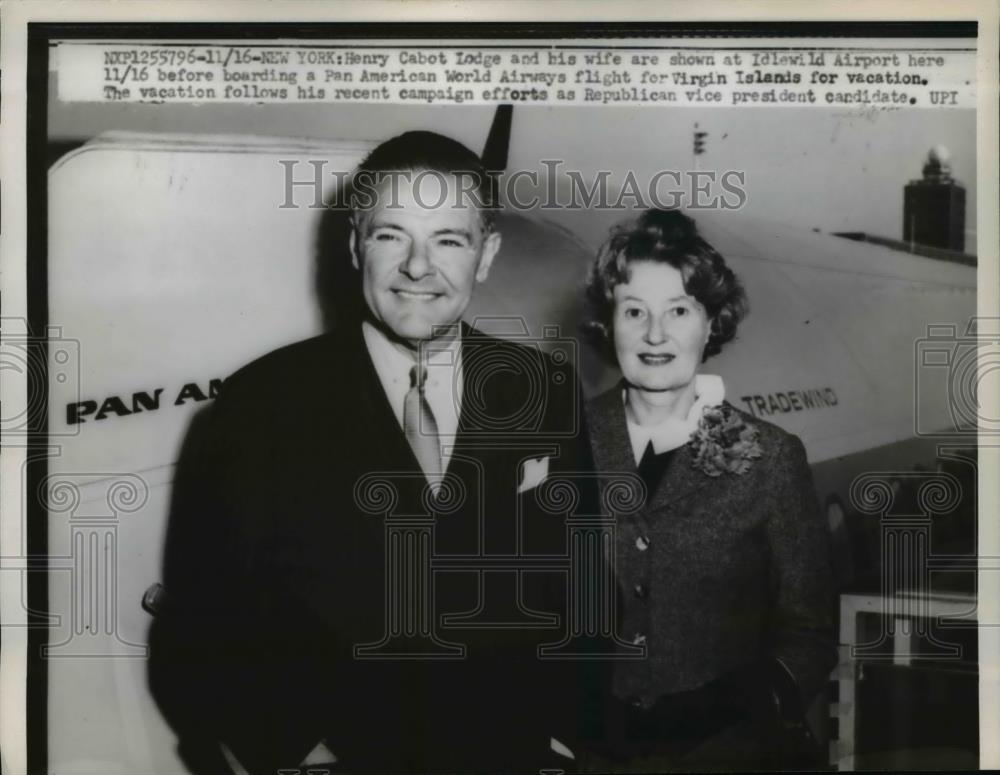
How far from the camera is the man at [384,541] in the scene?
2850 millimetres

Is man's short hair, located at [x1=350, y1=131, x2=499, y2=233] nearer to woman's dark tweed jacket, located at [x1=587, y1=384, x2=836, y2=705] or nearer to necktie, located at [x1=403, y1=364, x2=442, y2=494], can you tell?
necktie, located at [x1=403, y1=364, x2=442, y2=494]

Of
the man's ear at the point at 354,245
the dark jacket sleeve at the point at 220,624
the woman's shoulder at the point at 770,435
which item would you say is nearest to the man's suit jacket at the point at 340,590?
the dark jacket sleeve at the point at 220,624

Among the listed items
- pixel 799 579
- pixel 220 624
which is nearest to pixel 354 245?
pixel 220 624

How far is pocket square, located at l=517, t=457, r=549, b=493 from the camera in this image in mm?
2887

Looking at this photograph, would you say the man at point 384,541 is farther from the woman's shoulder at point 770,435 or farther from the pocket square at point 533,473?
the woman's shoulder at point 770,435

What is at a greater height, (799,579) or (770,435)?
(770,435)

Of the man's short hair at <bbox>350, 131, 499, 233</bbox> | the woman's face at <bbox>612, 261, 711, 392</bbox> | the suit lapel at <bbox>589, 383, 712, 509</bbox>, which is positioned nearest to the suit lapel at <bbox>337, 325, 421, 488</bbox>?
the man's short hair at <bbox>350, 131, 499, 233</bbox>

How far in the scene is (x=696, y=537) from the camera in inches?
113

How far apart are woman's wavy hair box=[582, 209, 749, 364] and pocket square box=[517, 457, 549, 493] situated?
0.33m

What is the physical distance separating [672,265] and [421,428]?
0.79 metres

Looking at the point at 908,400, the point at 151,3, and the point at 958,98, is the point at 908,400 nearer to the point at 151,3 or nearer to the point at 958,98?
the point at 958,98

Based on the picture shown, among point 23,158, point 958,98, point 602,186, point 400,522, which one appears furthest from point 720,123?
point 23,158

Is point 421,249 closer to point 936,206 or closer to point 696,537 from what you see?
point 696,537

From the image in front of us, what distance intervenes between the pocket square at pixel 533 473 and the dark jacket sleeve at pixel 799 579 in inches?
23.9
